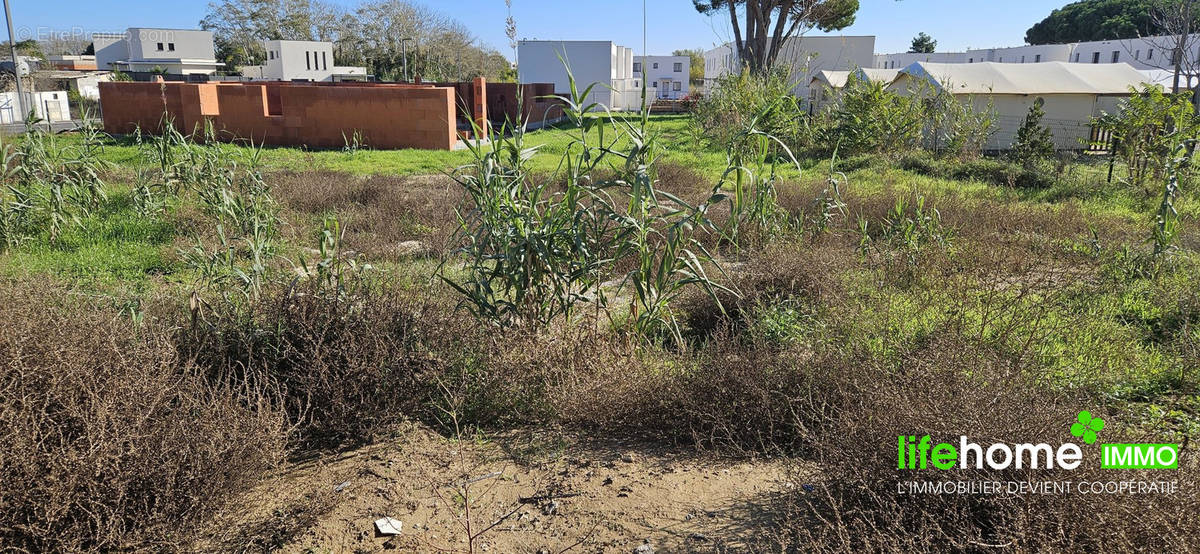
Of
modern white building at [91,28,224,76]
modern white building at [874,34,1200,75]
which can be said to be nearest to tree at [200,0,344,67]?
modern white building at [91,28,224,76]

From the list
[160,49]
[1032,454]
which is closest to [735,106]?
[1032,454]

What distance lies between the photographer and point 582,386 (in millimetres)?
3400

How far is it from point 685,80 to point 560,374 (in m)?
66.0

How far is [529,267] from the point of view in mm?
3754

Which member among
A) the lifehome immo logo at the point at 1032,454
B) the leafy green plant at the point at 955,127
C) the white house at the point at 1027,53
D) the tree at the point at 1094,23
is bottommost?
the lifehome immo logo at the point at 1032,454

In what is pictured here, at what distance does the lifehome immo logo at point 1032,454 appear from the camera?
7.02 ft

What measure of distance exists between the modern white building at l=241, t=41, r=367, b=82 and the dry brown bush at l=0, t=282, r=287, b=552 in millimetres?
48569

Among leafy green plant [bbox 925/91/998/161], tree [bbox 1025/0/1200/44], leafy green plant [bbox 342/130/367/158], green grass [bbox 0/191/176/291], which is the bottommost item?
green grass [bbox 0/191/176/291]

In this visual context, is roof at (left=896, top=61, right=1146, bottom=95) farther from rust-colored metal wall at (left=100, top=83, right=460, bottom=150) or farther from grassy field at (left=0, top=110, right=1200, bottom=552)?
grassy field at (left=0, top=110, right=1200, bottom=552)

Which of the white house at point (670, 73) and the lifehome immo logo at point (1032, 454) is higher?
the white house at point (670, 73)

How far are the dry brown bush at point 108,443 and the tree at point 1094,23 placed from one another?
185 feet

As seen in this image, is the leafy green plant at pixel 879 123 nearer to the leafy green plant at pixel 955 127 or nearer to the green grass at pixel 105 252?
the leafy green plant at pixel 955 127

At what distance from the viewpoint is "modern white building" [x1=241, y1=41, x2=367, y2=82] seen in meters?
48.8

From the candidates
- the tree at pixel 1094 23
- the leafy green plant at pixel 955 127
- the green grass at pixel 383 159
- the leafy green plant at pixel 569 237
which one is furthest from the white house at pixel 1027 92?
the tree at pixel 1094 23
